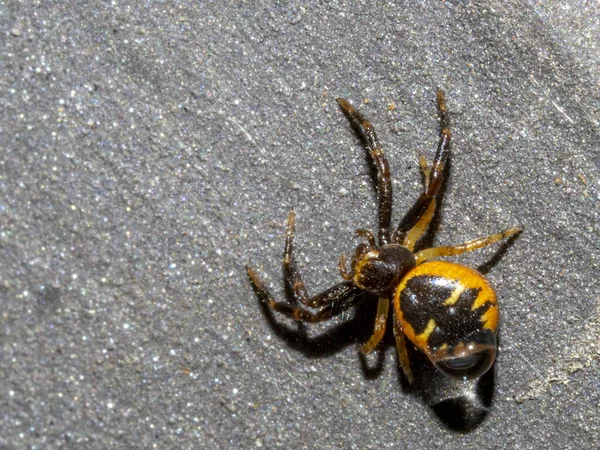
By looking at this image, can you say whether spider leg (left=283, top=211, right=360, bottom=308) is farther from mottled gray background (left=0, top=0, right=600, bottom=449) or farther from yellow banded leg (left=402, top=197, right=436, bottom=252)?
yellow banded leg (left=402, top=197, right=436, bottom=252)

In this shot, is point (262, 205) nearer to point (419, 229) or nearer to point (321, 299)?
point (321, 299)

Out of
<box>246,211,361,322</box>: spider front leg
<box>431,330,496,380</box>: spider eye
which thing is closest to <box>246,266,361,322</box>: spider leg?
<box>246,211,361,322</box>: spider front leg

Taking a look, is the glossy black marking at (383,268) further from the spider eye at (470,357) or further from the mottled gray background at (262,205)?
the spider eye at (470,357)

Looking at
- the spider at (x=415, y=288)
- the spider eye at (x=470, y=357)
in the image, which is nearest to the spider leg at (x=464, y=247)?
the spider at (x=415, y=288)

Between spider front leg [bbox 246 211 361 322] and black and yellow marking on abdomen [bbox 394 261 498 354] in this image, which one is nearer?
black and yellow marking on abdomen [bbox 394 261 498 354]

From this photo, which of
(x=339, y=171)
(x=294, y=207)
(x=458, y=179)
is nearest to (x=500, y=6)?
(x=458, y=179)

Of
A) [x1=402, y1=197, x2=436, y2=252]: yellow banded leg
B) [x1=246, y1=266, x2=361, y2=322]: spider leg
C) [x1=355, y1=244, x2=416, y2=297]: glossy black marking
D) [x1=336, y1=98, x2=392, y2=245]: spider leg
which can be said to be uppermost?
[x1=336, y1=98, x2=392, y2=245]: spider leg

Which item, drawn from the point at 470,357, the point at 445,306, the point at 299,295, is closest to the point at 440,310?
the point at 445,306

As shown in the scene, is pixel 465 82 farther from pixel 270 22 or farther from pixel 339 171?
pixel 270 22
